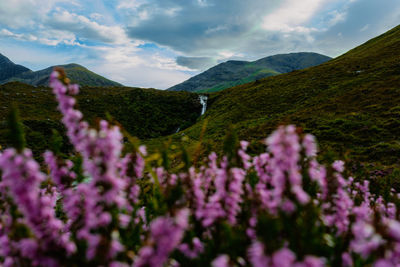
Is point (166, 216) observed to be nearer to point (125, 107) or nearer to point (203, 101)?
point (125, 107)

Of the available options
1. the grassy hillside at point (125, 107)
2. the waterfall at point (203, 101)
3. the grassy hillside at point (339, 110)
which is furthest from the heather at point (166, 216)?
the waterfall at point (203, 101)

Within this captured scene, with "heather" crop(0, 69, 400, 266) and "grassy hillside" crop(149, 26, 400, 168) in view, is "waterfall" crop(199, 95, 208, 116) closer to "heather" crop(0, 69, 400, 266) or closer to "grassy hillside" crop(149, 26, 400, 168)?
"grassy hillside" crop(149, 26, 400, 168)

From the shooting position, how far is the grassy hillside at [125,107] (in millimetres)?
59906

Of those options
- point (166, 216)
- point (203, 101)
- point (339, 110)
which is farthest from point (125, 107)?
point (166, 216)

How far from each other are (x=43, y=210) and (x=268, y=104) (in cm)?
5132

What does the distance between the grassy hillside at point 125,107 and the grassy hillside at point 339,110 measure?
2081 cm

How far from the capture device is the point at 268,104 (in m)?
49.8

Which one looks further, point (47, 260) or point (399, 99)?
point (399, 99)

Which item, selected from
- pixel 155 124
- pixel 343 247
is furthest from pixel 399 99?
pixel 155 124

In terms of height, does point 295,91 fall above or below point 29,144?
above

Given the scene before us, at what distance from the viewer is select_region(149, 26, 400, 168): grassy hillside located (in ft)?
64.7

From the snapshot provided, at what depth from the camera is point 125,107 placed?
241ft

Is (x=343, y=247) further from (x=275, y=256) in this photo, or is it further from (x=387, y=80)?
(x=387, y=80)

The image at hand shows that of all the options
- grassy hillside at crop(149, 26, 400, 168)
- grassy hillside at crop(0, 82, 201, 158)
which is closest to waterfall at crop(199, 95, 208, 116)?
grassy hillside at crop(0, 82, 201, 158)
